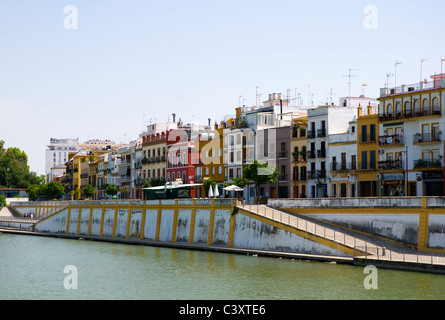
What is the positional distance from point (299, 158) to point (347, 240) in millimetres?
25455

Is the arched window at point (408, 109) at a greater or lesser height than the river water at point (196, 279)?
greater

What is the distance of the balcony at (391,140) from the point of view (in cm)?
6375

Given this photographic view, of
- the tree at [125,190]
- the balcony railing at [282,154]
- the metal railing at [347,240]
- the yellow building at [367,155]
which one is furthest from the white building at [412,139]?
the tree at [125,190]

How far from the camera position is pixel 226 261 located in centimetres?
5253

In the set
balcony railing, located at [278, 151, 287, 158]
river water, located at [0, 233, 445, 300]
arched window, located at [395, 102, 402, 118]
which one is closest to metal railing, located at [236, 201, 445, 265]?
river water, located at [0, 233, 445, 300]

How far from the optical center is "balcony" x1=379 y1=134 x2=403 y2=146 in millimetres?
63750

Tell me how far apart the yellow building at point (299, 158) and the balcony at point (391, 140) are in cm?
1159

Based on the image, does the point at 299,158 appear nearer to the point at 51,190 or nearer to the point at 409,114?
the point at 409,114

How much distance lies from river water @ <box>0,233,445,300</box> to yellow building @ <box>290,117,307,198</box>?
19.9 meters

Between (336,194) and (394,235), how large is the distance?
19842 mm

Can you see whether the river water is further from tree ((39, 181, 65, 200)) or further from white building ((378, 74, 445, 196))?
tree ((39, 181, 65, 200))

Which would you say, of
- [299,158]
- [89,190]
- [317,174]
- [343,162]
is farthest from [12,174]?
[343,162]

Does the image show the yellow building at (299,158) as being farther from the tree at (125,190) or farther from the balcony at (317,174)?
the tree at (125,190)
